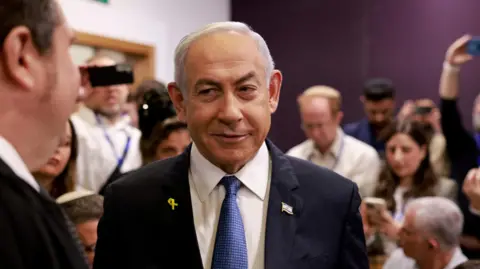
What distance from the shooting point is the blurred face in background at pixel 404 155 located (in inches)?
130

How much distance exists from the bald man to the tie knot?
7.64 feet

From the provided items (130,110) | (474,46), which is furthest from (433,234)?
(130,110)

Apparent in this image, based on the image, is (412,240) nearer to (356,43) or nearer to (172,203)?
(172,203)

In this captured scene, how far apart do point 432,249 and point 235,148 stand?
1585 mm

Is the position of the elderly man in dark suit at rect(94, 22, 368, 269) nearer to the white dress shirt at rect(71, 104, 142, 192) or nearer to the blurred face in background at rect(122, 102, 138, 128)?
the white dress shirt at rect(71, 104, 142, 192)

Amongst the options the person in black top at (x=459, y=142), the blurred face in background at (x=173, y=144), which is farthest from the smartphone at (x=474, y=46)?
the blurred face in background at (x=173, y=144)

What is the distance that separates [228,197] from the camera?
1339mm

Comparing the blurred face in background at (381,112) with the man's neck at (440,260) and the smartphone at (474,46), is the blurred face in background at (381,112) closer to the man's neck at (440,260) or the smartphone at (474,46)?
the smartphone at (474,46)

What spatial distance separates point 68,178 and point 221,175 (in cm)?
126

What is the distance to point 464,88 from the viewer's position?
5.06m

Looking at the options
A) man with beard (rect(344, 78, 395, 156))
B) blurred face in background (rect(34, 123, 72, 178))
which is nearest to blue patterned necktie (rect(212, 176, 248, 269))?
blurred face in background (rect(34, 123, 72, 178))

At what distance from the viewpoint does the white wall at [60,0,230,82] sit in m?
4.22

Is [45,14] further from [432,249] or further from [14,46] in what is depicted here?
[432,249]

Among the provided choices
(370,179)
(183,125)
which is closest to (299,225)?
(183,125)
